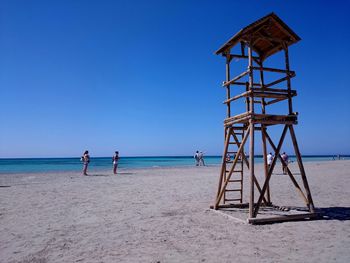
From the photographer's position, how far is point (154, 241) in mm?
6039

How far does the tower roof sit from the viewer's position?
27.6ft

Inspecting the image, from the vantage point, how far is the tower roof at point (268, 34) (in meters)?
8.41

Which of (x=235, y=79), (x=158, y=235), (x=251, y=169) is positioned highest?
(x=235, y=79)

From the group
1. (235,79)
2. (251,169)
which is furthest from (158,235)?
(235,79)

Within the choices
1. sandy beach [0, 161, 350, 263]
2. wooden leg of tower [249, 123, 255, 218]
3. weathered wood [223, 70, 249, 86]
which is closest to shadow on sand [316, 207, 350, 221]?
sandy beach [0, 161, 350, 263]

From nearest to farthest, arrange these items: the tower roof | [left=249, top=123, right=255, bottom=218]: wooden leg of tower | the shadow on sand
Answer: [left=249, top=123, right=255, bottom=218]: wooden leg of tower
the shadow on sand
the tower roof

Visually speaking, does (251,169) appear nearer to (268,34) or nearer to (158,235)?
(158,235)

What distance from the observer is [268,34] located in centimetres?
911

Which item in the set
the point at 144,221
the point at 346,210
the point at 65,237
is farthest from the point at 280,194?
the point at 65,237

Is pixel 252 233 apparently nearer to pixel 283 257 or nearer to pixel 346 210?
pixel 283 257

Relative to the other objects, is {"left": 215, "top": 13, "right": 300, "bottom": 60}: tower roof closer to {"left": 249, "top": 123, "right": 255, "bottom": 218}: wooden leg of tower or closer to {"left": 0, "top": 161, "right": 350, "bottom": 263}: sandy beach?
{"left": 249, "top": 123, "right": 255, "bottom": 218}: wooden leg of tower

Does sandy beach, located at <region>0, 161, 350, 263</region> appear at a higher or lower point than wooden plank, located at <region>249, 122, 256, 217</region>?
lower

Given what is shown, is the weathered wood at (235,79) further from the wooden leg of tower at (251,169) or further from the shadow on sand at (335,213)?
the shadow on sand at (335,213)

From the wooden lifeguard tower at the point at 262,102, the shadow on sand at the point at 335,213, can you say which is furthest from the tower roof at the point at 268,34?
the shadow on sand at the point at 335,213
